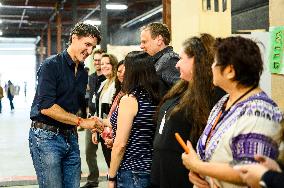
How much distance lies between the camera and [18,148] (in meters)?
8.55

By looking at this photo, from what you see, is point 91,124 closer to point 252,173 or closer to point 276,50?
point 276,50

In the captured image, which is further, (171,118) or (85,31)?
(85,31)

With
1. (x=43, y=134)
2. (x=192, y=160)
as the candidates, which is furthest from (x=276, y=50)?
(x=43, y=134)

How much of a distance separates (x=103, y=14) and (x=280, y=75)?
8753 mm

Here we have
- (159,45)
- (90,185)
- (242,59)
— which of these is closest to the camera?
(242,59)

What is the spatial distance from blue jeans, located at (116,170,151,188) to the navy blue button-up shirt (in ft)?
1.94

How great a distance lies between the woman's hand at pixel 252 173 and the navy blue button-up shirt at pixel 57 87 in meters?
1.59

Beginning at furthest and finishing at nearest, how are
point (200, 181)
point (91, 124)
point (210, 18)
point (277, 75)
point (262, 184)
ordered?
point (210, 18)
point (91, 124)
point (277, 75)
point (200, 181)
point (262, 184)

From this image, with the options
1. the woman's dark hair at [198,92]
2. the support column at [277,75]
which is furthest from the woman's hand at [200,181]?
the support column at [277,75]

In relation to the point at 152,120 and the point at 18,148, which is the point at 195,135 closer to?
the point at 152,120

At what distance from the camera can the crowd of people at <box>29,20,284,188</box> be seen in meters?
1.61

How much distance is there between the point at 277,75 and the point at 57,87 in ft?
4.74

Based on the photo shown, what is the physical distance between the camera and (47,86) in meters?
2.78

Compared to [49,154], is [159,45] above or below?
above
